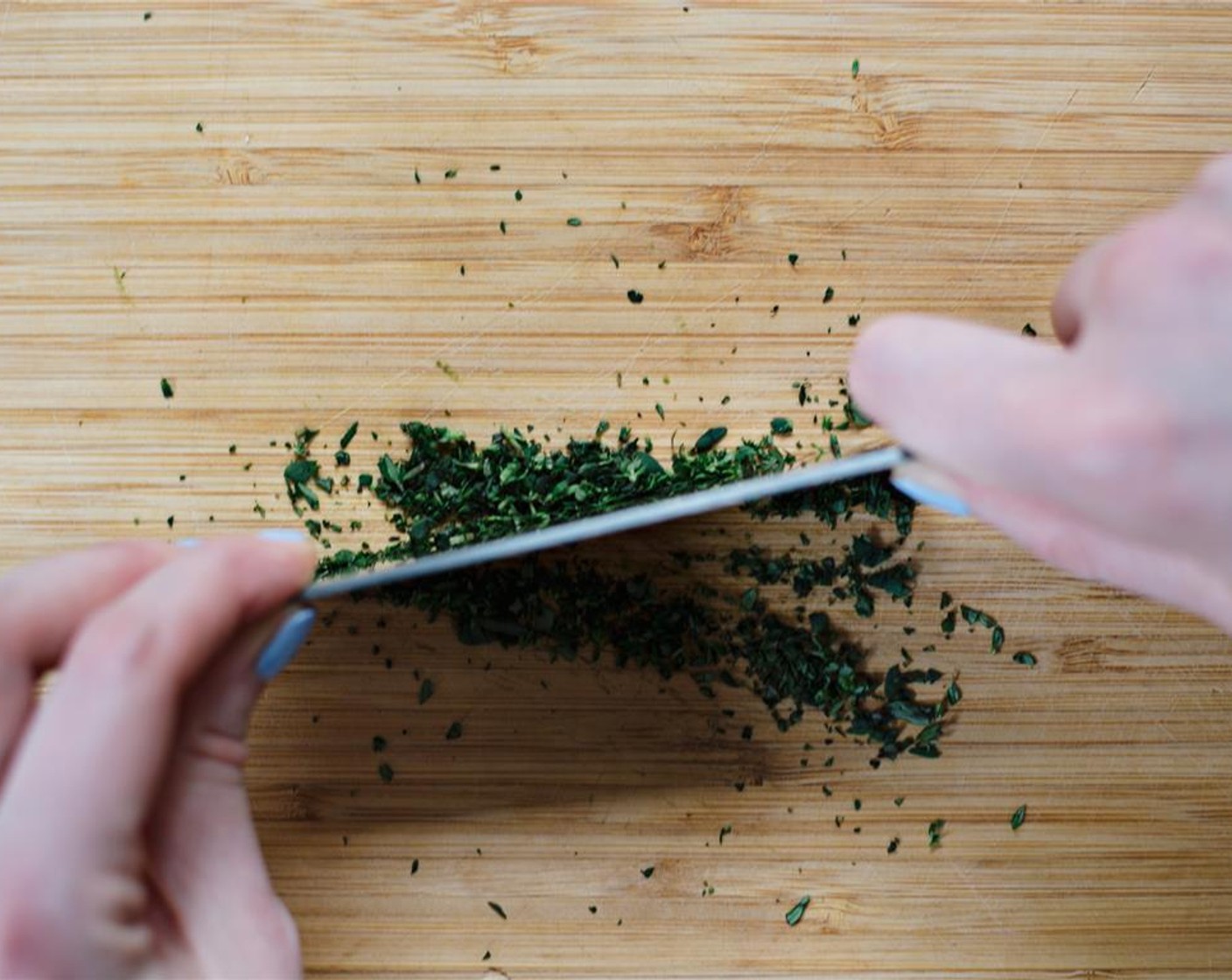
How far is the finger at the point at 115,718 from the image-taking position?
3.25 ft

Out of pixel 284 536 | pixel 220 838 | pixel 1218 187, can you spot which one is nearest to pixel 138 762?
pixel 220 838

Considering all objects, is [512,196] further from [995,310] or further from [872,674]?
[872,674]

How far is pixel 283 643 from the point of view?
1193 millimetres

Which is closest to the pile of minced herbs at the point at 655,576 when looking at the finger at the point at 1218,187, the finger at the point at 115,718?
the finger at the point at 115,718

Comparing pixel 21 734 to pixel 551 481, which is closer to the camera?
pixel 21 734

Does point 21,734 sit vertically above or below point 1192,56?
below

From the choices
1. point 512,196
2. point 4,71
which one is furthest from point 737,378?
point 4,71

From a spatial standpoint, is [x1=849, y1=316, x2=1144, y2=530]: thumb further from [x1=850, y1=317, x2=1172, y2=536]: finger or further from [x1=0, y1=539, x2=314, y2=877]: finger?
[x1=0, y1=539, x2=314, y2=877]: finger

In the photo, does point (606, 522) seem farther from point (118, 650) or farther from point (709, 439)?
point (118, 650)

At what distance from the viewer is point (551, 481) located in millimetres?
1419

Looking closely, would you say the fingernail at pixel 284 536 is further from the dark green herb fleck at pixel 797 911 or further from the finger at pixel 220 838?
the dark green herb fleck at pixel 797 911

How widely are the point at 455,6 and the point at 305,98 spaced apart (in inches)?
10.6

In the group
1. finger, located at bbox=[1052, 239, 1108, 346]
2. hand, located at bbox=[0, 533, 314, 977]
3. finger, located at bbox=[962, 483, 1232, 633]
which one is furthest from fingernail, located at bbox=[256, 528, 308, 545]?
finger, located at bbox=[1052, 239, 1108, 346]

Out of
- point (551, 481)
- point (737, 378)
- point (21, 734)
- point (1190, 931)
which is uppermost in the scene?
point (737, 378)
